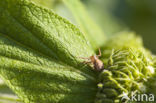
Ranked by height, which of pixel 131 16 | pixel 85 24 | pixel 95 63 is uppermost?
pixel 131 16

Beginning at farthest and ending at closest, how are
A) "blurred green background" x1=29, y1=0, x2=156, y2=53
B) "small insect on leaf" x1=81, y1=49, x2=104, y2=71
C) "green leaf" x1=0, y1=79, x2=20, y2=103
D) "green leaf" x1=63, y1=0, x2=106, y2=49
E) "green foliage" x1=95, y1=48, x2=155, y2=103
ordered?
"blurred green background" x1=29, y1=0, x2=156, y2=53 < "green leaf" x1=63, y1=0, x2=106, y2=49 < "green leaf" x1=0, y1=79, x2=20, y2=103 < "small insect on leaf" x1=81, y1=49, x2=104, y2=71 < "green foliage" x1=95, y1=48, x2=155, y2=103

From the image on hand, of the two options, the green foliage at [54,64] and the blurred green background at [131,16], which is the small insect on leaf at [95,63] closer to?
the green foliage at [54,64]

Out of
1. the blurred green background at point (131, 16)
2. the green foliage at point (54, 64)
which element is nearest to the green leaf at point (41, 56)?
the green foliage at point (54, 64)

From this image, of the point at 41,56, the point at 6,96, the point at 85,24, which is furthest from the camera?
the point at 85,24

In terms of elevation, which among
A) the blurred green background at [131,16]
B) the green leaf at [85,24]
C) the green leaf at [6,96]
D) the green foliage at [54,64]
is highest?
the blurred green background at [131,16]

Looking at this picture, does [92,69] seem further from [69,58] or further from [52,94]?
[52,94]

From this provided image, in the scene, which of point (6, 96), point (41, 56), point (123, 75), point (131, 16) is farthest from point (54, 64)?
point (131, 16)

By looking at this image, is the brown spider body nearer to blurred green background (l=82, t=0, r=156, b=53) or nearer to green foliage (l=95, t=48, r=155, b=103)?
green foliage (l=95, t=48, r=155, b=103)

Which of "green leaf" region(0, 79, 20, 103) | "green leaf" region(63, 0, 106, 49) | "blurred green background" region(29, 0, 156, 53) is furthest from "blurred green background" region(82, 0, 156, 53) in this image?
"green leaf" region(0, 79, 20, 103)

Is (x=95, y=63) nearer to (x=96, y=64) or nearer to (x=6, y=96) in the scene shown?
(x=96, y=64)
